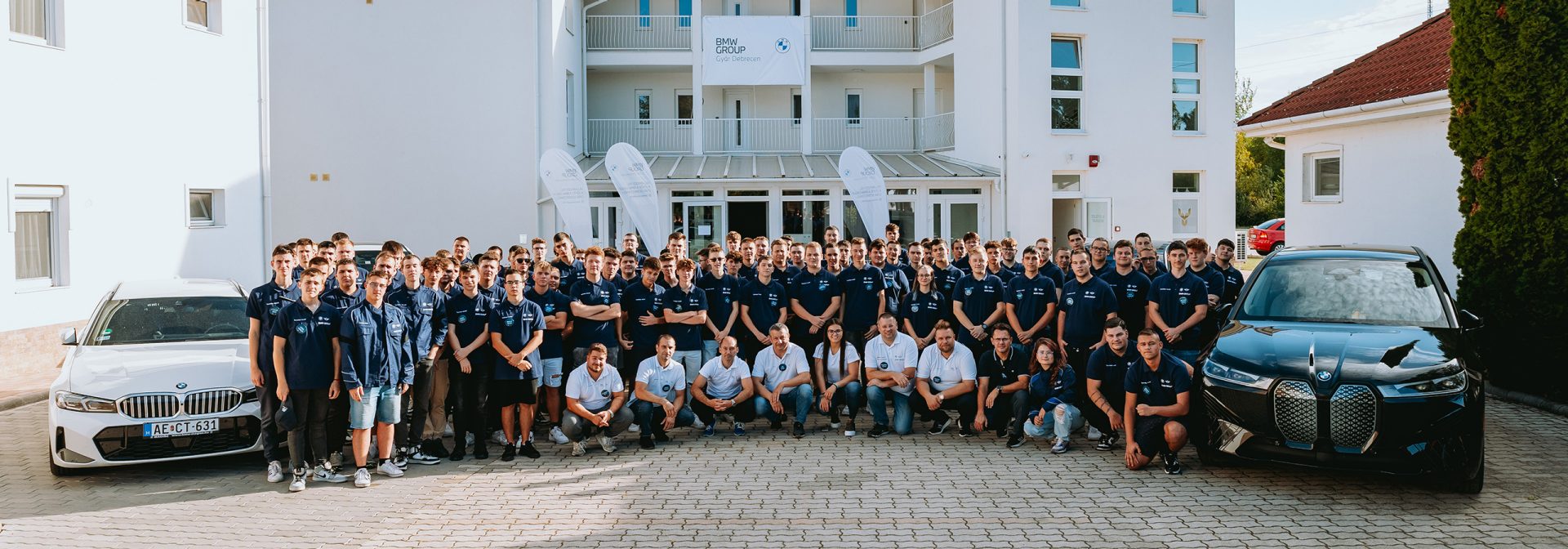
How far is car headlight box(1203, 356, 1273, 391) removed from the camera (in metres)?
7.09

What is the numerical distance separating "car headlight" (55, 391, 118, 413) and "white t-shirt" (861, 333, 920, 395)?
19.7 feet

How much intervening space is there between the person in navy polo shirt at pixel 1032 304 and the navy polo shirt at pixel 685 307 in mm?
2908

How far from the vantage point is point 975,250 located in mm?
10328

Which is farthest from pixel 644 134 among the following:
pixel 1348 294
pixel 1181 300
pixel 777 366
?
pixel 1348 294

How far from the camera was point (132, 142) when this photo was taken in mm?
14297

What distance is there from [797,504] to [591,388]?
2.54 m

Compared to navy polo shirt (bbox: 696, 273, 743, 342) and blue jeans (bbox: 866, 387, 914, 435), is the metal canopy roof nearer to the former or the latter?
navy polo shirt (bbox: 696, 273, 743, 342)

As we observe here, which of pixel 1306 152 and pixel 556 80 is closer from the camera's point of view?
pixel 1306 152

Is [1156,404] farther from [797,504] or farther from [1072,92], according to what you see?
[1072,92]

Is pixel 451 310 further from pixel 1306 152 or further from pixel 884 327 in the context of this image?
pixel 1306 152

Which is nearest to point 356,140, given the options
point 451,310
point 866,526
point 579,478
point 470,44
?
point 470,44

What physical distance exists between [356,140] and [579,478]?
17530 mm

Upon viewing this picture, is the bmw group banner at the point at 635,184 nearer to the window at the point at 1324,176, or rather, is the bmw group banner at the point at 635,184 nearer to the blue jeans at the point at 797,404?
the blue jeans at the point at 797,404

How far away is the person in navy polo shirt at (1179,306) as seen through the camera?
9469mm
